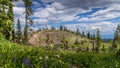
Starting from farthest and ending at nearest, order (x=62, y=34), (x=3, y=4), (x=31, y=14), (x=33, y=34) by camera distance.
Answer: (x=62, y=34)
(x=33, y=34)
(x=31, y=14)
(x=3, y=4)

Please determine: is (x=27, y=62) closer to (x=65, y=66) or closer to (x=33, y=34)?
(x=65, y=66)

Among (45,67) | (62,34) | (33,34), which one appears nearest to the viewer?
(45,67)

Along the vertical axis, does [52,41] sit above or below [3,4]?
below

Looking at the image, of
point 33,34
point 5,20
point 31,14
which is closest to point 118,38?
point 33,34

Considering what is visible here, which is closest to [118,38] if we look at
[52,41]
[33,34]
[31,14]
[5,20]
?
[52,41]

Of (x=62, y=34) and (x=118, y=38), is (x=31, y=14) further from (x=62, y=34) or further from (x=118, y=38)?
(x=62, y=34)

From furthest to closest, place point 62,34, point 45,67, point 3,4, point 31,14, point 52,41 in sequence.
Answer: point 62,34
point 52,41
point 31,14
point 3,4
point 45,67

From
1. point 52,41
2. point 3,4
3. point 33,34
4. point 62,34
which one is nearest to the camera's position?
point 3,4

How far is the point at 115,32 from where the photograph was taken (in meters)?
125

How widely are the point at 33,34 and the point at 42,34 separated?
1183 centimetres

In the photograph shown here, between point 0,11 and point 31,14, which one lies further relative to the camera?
point 31,14

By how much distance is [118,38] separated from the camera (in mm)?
124250

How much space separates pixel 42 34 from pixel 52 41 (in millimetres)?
7053

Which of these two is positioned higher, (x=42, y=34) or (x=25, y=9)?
(x=25, y=9)
